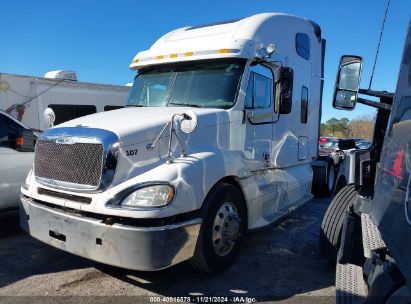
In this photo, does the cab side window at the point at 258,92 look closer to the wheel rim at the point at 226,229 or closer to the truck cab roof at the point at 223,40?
the truck cab roof at the point at 223,40

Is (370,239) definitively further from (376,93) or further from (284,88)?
(284,88)

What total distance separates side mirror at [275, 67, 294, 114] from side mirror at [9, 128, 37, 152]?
11.8 ft

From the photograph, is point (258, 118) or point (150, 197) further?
point (258, 118)

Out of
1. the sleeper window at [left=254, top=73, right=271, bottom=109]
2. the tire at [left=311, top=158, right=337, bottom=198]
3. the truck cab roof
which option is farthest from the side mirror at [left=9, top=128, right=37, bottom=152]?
the tire at [left=311, top=158, right=337, bottom=198]

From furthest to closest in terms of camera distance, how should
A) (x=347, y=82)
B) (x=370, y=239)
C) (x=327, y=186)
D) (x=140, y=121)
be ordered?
(x=327, y=186) → (x=140, y=121) → (x=347, y=82) → (x=370, y=239)

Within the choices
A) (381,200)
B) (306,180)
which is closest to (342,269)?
(381,200)

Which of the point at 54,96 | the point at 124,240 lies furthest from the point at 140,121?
the point at 54,96

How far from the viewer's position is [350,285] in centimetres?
265

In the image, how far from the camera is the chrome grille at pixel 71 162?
3562 millimetres

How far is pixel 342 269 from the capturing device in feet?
9.62

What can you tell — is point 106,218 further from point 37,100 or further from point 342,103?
point 37,100

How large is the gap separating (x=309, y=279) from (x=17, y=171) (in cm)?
417

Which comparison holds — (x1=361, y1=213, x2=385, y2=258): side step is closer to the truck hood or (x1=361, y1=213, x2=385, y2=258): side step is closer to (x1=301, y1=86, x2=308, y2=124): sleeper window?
the truck hood

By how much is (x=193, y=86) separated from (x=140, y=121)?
1.09 metres
